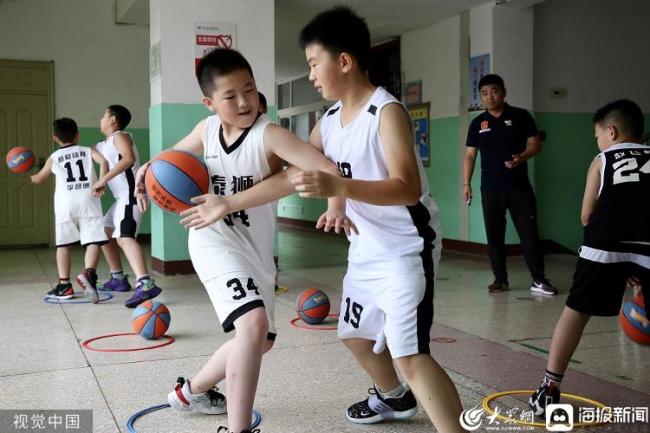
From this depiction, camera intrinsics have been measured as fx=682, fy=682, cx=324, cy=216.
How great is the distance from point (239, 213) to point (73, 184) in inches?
166

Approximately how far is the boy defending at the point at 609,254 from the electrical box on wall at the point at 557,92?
6501 millimetres

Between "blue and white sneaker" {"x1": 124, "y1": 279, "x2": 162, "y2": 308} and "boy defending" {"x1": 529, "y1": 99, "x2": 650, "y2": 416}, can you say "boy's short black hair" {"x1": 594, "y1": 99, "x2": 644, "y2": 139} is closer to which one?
"boy defending" {"x1": 529, "y1": 99, "x2": 650, "y2": 416}

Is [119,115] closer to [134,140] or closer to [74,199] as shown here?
[74,199]

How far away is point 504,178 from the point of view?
6625 millimetres

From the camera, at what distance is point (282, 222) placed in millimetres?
15852

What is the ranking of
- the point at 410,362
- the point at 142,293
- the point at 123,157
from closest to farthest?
the point at 410,362 → the point at 142,293 → the point at 123,157

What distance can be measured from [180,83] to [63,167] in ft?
5.81

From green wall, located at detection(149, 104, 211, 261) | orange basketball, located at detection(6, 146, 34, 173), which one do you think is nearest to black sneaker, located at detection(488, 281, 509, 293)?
green wall, located at detection(149, 104, 211, 261)

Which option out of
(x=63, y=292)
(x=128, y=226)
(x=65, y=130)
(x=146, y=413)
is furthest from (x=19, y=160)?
(x=146, y=413)

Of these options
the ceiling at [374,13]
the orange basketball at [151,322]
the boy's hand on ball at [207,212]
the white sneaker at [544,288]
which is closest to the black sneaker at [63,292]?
the orange basketball at [151,322]

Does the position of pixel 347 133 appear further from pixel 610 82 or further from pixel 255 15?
pixel 610 82

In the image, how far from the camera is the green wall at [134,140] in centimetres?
1102

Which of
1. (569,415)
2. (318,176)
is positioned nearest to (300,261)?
(569,415)

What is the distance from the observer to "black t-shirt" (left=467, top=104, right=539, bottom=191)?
663 cm
